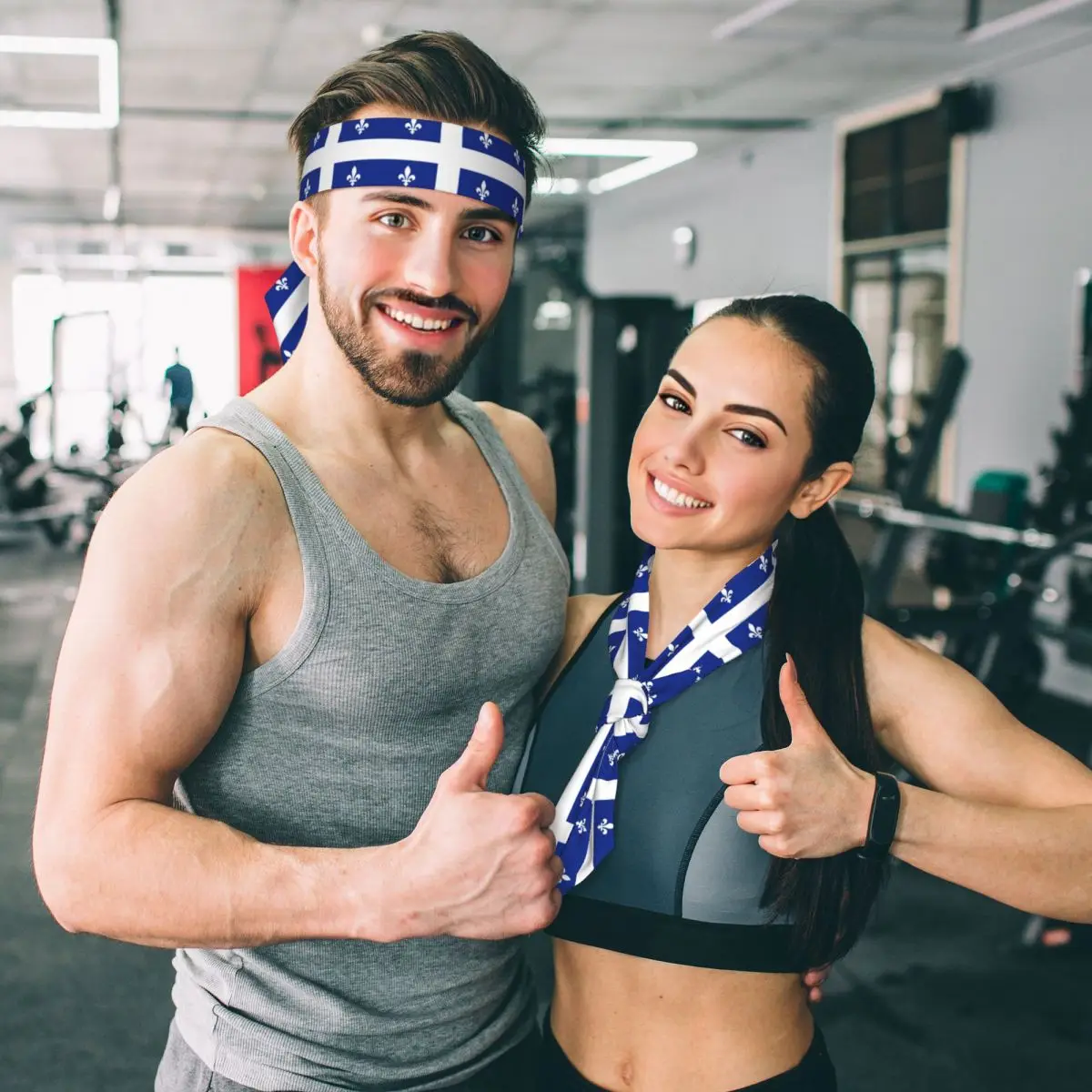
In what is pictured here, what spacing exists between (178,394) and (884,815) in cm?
816

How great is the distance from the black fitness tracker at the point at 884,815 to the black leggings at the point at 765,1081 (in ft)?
1.06

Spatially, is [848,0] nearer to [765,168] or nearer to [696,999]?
[765,168]

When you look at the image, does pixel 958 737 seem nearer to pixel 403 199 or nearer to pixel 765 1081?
pixel 765 1081

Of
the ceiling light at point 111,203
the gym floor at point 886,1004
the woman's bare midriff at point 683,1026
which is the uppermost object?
the ceiling light at point 111,203

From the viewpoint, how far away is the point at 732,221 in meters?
10.3

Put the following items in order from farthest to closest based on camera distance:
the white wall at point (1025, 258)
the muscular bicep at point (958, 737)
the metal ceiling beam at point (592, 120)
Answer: the metal ceiling beam at point (592, 120) → the white wall at point (1025, 258) → the muscular bicep at point (958, 737)

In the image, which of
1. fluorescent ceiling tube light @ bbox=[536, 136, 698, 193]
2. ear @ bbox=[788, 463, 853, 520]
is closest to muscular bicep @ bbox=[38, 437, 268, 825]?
ear @ bbox=[788, 463, 853, 520]

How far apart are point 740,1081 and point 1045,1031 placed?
6.56ft

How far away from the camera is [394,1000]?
50.0 inches

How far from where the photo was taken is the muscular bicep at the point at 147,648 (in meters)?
1.03

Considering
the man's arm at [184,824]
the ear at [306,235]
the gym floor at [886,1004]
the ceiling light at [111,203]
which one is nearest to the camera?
the man's arm at [184,824]

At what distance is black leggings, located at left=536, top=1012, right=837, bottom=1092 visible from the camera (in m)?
1.31

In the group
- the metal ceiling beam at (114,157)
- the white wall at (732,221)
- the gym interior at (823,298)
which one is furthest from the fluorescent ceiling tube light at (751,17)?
the metal ceiling beam at (114,157)

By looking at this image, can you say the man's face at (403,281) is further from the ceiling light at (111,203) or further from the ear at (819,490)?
the ceiling light at (111,203)
